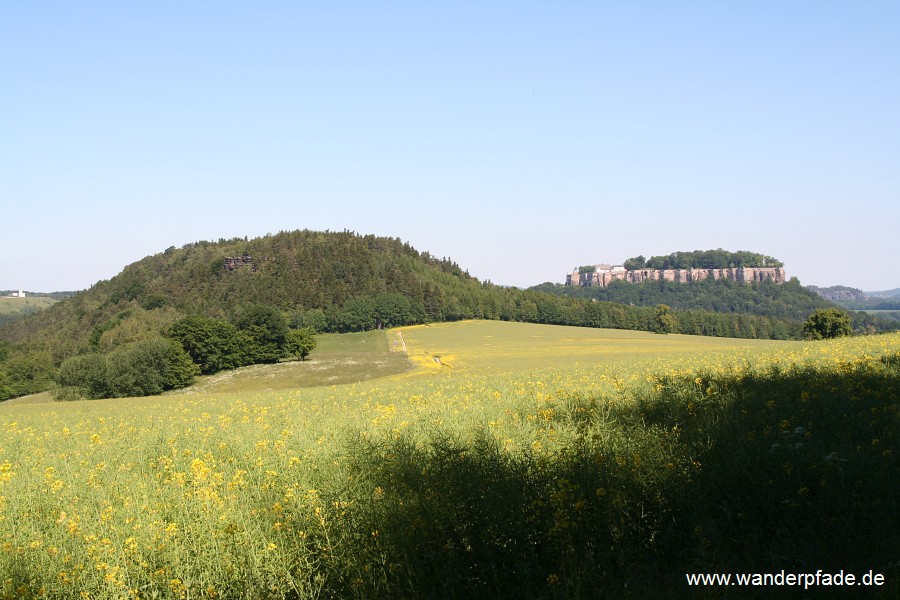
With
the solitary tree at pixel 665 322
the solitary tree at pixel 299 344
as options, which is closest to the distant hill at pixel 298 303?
the solitary tree at pixel 665 322

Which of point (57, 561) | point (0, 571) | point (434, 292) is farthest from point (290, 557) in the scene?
point (434, 292)

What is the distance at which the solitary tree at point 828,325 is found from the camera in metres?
67.9

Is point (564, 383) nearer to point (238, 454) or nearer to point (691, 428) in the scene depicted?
point (691, 428)

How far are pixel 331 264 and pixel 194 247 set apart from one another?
7017cm

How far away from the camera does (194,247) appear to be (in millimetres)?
186375


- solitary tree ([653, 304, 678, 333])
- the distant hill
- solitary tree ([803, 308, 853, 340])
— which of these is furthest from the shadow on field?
solitary tree ([653, 304, 678, 333])

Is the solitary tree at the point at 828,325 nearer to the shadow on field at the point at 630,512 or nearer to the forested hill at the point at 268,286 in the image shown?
the forested hill at the point at 268,286

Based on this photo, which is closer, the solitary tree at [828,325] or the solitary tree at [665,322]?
the solitary tree at [828,325]

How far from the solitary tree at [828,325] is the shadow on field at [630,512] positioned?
237 feet

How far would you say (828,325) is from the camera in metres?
69.6

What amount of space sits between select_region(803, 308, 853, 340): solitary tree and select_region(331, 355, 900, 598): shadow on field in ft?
237

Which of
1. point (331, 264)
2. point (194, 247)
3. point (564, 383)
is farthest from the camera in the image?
point (194, 247)

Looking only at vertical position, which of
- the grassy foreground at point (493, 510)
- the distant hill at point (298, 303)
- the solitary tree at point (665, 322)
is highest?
the distant hill at point (298, 303)

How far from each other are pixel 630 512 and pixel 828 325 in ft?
253
